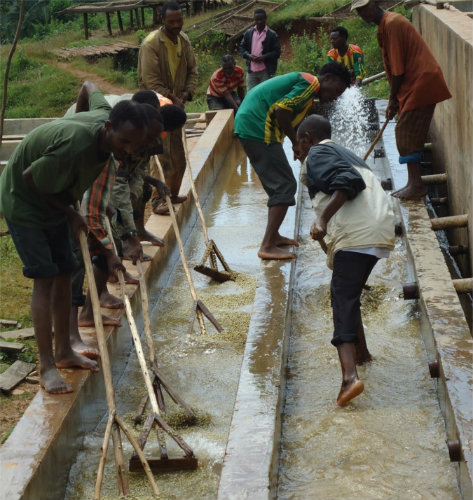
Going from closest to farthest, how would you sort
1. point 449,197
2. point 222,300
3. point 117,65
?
1. point 222,300
2. point 449,197
3. point 117,65

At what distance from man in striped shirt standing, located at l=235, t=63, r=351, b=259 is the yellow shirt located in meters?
1.83

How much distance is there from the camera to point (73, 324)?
5074mm

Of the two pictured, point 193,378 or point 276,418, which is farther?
point 193,378

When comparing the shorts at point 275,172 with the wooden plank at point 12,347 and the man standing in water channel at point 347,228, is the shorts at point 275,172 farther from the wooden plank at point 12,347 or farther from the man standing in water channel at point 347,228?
the wooden plank at point 12,347

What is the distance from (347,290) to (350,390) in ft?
1.82

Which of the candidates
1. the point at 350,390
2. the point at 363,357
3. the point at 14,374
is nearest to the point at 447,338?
the point at 363,357

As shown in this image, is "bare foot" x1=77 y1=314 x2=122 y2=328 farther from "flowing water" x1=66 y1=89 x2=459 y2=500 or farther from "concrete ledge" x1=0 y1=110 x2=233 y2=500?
"flowing water" x1=66 y1=89 x2=459 y2=500

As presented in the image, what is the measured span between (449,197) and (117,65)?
1844cm

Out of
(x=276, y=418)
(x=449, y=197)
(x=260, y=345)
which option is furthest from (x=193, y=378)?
(x=449, y=197)

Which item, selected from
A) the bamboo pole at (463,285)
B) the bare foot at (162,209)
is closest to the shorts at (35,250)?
the bamboo pole at (463,285)

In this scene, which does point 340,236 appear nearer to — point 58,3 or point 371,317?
point 371,317

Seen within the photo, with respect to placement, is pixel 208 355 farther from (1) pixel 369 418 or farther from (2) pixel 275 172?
(2) pixel 275 172

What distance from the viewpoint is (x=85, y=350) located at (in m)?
5.05

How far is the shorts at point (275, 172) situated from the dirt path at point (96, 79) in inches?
629
